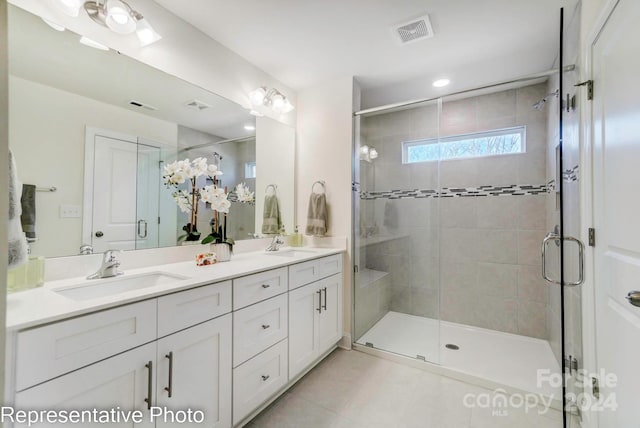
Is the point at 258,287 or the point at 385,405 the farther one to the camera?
the point at 385,405

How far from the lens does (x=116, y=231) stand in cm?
145

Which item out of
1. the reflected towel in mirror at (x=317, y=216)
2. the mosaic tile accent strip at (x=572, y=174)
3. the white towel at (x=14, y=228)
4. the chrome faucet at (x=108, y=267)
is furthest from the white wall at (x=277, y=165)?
the mosaic tile accent strip at (x=572, y=174)

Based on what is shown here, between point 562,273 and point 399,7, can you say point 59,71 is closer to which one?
point 399,7

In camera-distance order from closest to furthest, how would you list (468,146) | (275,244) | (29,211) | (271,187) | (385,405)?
(29,211)
(385,405)
(275,244)
(271,187)
(468,146)

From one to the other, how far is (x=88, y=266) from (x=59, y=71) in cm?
95

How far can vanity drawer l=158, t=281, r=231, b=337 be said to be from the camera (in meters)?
1.11

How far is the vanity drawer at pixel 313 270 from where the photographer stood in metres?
1.83

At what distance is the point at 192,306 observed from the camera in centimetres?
120

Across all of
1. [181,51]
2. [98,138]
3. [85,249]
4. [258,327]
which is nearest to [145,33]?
[181,51]

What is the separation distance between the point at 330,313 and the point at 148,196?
1.58 meters

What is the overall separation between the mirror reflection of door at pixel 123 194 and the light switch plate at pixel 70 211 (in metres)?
0.04

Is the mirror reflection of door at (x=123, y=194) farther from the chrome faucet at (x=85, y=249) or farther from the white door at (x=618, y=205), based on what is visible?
the white door at (x=618, y=205)

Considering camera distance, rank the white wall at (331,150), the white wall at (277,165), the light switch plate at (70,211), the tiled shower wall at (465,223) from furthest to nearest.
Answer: the tiled shower wall at (465,223), the white wall at (331,150), the white wall at (277,165), the light switch plate at (70,211)

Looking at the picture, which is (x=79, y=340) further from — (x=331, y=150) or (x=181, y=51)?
(x=331, y=150)
